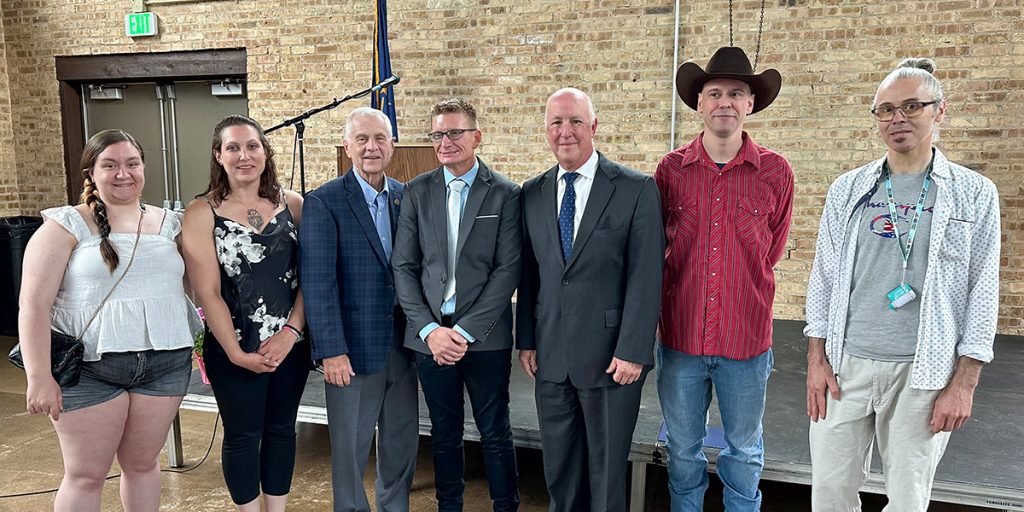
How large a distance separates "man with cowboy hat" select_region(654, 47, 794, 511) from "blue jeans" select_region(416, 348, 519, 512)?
59cm

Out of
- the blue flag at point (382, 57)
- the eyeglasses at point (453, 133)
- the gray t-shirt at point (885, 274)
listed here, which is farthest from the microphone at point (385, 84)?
the gray t-shirt at point (885, 274)

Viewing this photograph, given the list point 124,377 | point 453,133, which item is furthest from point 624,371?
point 124,377

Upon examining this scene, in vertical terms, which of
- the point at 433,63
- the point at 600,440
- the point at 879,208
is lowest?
the point at 600,440

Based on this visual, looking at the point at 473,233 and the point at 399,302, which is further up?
the point at 473,233

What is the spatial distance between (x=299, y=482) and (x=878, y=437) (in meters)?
2.68

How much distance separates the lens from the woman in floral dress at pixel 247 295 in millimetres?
2387

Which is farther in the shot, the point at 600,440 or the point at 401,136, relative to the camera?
the point at 401,136

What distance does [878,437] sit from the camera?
6.87 ft

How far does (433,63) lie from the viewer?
19.9 ft

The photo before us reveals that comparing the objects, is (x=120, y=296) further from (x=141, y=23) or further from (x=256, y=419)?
(x=141, y=23)

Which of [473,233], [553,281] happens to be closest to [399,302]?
[473,233]

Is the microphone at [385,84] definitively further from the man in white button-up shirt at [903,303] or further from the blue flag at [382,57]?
the man in white button-up shirt at [903,303]

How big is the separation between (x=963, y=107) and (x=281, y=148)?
18.1ft

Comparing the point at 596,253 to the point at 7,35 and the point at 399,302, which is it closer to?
the point at 399,302
